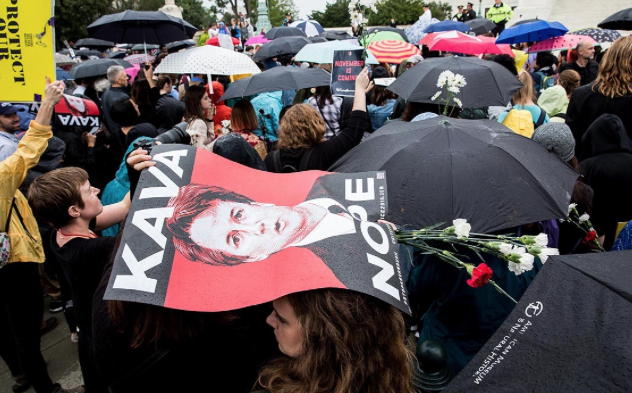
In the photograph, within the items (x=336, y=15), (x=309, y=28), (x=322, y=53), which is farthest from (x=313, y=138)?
(x=336, y=15)

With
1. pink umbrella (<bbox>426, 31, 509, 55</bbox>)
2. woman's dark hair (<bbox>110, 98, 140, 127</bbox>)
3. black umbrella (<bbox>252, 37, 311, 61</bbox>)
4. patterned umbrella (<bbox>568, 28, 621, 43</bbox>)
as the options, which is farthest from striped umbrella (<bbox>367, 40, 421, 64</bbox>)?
woman's dark hair (<bbox>110, 98, 140, 127</bbox>)

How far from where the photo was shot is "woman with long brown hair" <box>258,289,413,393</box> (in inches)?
45.8

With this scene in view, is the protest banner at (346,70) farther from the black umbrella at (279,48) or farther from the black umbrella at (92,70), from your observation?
the black umbrella at (279,48)

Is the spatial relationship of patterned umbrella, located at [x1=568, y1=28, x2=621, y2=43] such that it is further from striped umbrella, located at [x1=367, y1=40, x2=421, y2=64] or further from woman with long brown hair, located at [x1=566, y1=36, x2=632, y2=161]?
woman with long brown hair, located at [x1=566, y1=36, x2=632, y2=161]

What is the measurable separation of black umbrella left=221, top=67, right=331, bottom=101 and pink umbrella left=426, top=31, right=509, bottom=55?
4.11 m

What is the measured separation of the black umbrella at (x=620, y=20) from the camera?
8.87m

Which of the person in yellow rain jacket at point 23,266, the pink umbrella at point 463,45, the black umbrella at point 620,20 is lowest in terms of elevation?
the person in yellow rain jacket at point 23,266

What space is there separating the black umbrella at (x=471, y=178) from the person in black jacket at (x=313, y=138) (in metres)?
0.71

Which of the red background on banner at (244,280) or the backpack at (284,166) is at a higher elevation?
the red background on banner at (244,280)

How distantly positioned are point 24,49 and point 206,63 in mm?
2375

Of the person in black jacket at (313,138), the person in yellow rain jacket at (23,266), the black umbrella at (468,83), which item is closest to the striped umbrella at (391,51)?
the black umbrella at (468,83)

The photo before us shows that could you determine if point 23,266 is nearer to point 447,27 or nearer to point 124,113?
point 124,113

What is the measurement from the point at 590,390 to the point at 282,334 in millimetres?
771

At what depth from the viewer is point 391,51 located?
9070 mm
